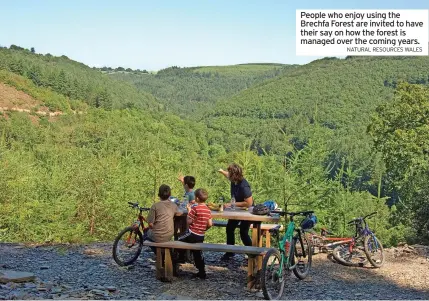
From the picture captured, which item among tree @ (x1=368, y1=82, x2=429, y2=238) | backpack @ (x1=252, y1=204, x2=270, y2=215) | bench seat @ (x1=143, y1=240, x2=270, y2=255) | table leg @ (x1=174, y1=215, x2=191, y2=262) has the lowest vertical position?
bench seat @ (x1=143, y1=240, x2=270, y2=255)

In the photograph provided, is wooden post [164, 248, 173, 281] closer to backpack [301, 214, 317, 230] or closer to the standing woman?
the standing woman

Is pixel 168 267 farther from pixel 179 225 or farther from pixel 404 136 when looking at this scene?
pixel 404 136

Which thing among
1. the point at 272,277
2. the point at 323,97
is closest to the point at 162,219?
the point at 272,277

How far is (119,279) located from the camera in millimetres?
7043

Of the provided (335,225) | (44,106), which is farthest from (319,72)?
(335,225)

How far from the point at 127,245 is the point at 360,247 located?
4051mm

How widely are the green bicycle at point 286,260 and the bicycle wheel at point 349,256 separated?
39.5 inches

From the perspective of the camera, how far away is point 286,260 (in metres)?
6.91

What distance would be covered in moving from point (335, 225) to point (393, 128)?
15.1 m

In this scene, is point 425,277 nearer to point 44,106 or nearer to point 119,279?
point 119,279

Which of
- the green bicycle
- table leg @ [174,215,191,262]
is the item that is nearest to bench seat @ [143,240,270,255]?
the green bicycle

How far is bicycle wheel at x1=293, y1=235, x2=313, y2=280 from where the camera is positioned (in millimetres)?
7464

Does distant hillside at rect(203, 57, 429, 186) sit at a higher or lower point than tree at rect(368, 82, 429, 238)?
higher

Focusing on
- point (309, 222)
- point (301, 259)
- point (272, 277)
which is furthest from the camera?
point (301, 259)
